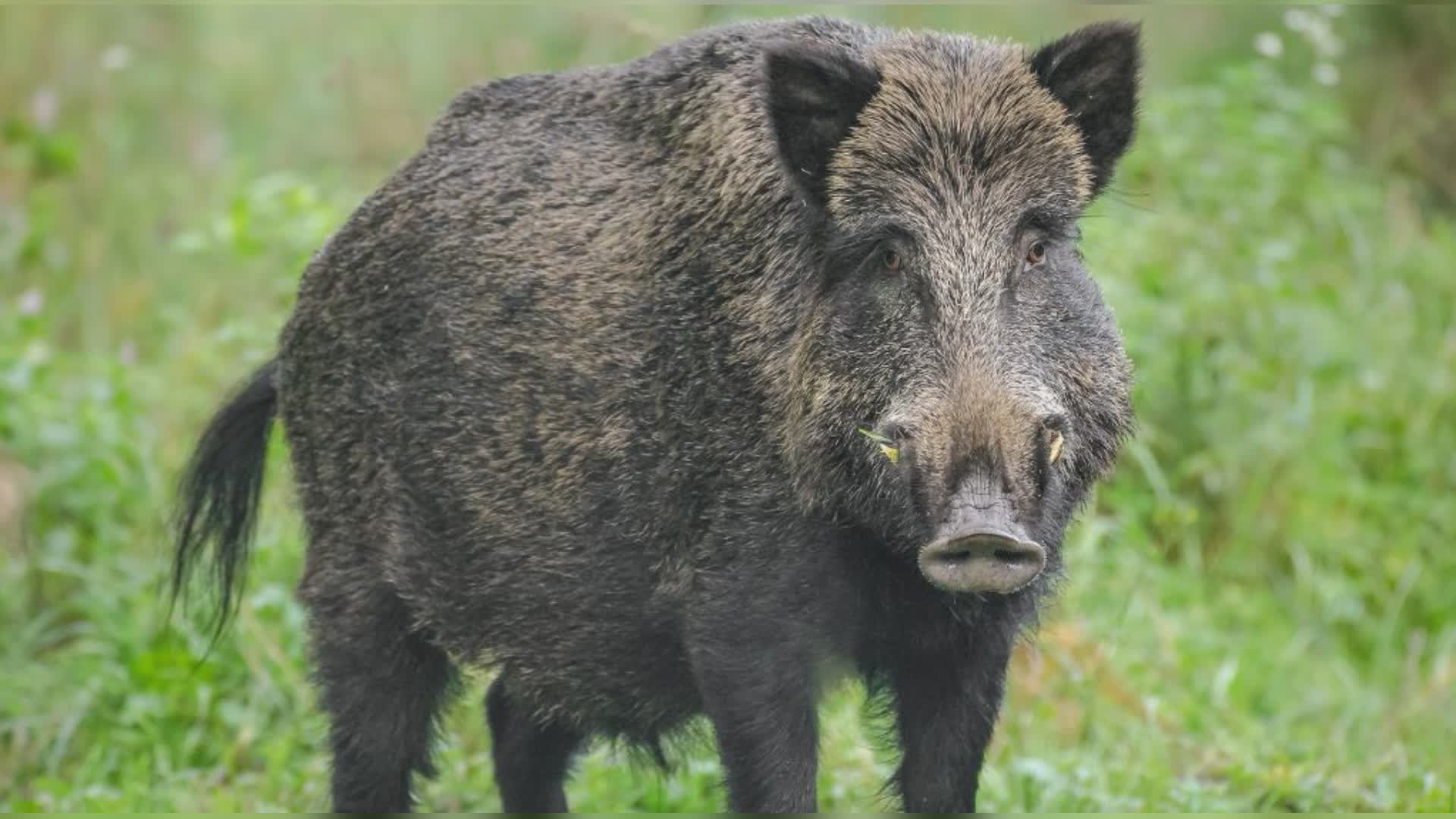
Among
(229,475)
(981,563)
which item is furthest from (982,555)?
(229,475)

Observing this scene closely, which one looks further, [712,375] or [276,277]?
[276,277]

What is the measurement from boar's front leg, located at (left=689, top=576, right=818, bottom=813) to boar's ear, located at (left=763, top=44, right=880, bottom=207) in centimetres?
86

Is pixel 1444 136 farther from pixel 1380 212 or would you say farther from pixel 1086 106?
pixel 1086 106

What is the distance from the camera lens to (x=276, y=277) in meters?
7.20

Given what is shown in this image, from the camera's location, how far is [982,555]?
10.5 ft

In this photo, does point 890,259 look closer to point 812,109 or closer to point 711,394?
point 812,109

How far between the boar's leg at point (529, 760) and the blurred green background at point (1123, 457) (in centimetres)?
19

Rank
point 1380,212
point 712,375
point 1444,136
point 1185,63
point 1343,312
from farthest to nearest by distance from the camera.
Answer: point 1185,63 → point 1444,136 → point 1380,212 → point 1343,312 → point 712,375

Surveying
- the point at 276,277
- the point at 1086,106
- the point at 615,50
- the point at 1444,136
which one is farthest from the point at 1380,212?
the point at 1086,106

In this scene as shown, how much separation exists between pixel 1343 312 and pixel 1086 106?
477 centimetres

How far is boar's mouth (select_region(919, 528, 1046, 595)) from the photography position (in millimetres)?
3188

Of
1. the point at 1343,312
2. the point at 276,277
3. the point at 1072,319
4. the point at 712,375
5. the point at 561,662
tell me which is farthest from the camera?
the point at 1343,312

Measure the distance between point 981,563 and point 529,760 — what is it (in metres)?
2.22

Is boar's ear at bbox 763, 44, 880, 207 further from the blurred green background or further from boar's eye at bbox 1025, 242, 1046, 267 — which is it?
the blurred green background
